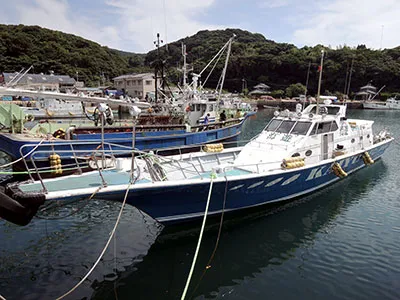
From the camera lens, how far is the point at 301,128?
1126cm

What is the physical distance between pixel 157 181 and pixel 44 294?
11.3 feet

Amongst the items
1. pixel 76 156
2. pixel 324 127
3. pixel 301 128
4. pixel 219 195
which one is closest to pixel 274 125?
pixel 301 128

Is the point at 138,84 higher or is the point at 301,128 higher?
the point at 138,84

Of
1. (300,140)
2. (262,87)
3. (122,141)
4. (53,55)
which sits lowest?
(122,141)

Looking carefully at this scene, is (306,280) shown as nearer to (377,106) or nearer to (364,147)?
(364,147)

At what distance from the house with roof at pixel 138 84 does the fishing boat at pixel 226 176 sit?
161 ft

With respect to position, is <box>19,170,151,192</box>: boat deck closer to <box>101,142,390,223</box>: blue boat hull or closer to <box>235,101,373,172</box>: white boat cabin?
<box>101,142,390,223</box>: blue boat hull

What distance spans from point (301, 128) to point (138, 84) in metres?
53.5

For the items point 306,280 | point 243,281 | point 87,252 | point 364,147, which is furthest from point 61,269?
point 364,147

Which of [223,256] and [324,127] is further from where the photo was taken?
[324,127]

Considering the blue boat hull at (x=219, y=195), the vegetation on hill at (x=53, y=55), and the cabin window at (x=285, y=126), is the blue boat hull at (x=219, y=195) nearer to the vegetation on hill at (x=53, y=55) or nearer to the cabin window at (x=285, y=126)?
the cabin window at (x=285, y=126)

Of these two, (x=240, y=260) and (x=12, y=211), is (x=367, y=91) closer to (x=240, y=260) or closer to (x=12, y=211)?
(x=240, y=260)

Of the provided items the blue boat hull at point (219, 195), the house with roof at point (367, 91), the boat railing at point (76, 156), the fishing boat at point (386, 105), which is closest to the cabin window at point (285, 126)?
the blue boat hull at point (219, 195)

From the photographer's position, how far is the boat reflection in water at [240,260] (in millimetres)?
6250
